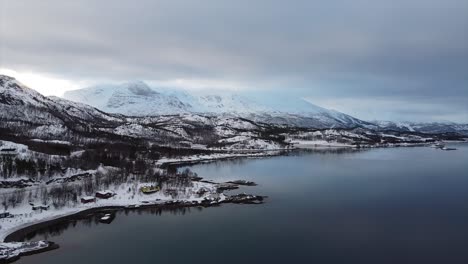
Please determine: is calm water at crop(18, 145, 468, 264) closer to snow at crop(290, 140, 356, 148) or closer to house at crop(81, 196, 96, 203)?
house at crop(81, 196, 96, 203)

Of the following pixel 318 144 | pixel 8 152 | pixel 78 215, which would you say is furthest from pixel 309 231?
pixel 318 144

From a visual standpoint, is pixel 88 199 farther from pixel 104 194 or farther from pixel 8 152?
pixel 8 152

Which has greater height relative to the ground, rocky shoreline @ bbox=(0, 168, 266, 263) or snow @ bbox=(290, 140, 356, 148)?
snow @ bbox=(290, 140, 356, 148)

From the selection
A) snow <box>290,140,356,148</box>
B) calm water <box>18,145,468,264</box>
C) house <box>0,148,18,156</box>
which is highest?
snow <box>290,140,356,148</box>

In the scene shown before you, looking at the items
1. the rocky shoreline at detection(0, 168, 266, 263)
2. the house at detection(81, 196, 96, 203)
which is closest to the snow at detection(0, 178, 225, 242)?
the house at detection(81, 196, 96, 203)

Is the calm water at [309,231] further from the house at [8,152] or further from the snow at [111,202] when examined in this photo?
the house at [8,152]

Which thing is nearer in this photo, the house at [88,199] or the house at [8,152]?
the house at [88,199]

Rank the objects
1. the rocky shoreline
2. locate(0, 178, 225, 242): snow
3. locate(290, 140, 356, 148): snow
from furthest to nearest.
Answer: locate(290, 140, 356, 148): snow
locate(0, 178, 225, 242): snow
the rocky shoreline

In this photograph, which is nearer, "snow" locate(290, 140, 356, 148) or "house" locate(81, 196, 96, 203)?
"house" locate(81, 196, 96, 203)

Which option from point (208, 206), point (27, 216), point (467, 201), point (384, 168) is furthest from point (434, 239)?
point (384, 168)

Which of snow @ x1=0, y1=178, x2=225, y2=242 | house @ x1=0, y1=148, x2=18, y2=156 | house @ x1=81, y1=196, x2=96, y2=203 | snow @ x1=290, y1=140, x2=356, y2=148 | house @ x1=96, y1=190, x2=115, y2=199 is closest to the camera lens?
snow @ x1=0, y1=178, x2=225, y2=242

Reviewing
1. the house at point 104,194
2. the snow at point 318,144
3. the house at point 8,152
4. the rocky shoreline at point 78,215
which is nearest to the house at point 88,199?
the house at point 104,194
